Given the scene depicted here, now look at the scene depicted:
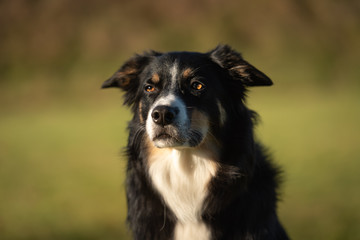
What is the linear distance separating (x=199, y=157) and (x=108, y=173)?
25.9ft

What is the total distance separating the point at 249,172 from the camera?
3.53m

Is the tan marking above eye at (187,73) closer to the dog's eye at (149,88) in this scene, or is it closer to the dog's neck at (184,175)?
the dog's eye at (149,88)

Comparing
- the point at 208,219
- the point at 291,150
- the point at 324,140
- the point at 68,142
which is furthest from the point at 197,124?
the point at 68,142

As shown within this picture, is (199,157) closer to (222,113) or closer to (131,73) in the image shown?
(222,113)

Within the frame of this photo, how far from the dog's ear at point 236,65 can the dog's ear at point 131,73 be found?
2.29 feet

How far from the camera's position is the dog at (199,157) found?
3.43m

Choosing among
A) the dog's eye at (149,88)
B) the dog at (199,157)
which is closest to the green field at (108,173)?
the dog at (199,157)

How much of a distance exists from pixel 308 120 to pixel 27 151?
12.9m

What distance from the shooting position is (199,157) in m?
3.64

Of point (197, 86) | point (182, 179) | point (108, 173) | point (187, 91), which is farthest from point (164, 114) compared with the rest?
point (108, 173)

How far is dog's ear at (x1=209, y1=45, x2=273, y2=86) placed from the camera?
3.60 meters

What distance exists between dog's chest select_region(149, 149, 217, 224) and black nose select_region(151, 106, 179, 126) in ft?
1.68

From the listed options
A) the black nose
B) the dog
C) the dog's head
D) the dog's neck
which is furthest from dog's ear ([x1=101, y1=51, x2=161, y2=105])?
the black nose

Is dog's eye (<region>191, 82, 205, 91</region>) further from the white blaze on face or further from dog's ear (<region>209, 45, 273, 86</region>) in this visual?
dog's ear (<region>209, 45, 273, 86</region>)
